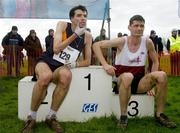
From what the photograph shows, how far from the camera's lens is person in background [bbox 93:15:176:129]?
5.16 m

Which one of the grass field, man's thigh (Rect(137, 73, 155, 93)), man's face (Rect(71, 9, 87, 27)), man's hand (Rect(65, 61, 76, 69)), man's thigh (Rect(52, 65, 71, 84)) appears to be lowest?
the grass field

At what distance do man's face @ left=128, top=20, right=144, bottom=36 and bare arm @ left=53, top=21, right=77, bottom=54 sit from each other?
28.1 inches

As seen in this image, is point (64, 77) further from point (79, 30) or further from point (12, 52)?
point (12, 52)

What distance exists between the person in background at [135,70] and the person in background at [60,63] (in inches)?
13.4

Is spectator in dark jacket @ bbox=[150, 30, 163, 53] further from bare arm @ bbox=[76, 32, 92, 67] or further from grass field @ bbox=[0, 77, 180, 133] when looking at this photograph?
bare arm @ bbox=[76, 32, 92, 67]

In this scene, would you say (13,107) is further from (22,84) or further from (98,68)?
(98,68)

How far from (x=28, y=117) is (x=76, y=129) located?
55cm

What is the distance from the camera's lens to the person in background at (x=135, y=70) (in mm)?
5156

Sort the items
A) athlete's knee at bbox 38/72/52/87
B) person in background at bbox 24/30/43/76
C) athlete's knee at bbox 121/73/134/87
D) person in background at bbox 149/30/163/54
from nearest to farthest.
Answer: athlete's knee at bbox 38/72/52/87, athlete's knee at bbox 121/73/134/87, person in background at bbox 24/30/43/76, person in background at bbox 149/30/163/54

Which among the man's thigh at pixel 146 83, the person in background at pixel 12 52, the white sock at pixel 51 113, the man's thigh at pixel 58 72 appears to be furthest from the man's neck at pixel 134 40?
the person in background at pixel 12 52

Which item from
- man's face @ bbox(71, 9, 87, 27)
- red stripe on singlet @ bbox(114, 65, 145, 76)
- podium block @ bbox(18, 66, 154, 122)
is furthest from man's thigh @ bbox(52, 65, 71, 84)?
red stripe on singlet @ bbox(114, 65, 145, 76)

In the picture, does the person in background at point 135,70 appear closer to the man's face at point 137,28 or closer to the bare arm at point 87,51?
the man's face at point 137,28

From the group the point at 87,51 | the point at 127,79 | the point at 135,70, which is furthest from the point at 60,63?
the point at 135,70

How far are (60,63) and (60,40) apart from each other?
27 cm
